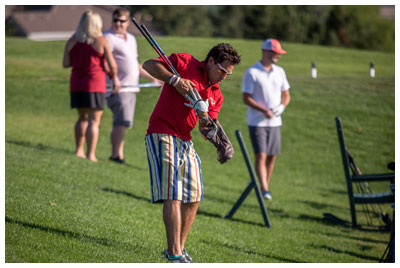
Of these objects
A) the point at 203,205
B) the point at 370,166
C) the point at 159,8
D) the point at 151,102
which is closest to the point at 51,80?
the point at 151,102

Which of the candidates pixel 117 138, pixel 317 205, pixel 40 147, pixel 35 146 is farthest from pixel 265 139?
pixel 35 146

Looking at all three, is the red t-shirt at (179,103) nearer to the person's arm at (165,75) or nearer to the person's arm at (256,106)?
the person's arm at (165,75)

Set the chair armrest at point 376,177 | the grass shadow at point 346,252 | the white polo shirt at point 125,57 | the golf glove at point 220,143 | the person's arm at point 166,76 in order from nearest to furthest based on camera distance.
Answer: the person's arm at point 166,76 → the golf glove at point 220,143 → the grass shadow at point 346,252 → the chair armrest at point 376,177 → the white polo shirt at point 125,57

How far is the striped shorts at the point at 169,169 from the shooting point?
5090 mm

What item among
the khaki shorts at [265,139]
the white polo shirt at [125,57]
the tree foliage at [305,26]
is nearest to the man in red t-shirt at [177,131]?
the khaki shorts at [265,139]

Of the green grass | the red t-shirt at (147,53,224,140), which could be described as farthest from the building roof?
the red t-shirt at (147,53,224,140)

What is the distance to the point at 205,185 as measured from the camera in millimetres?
10797

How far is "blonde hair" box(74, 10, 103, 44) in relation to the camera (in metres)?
8.88

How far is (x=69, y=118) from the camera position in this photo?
1614 cm

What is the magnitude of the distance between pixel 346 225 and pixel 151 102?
31.1 ft

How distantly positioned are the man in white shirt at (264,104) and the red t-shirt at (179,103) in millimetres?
4397

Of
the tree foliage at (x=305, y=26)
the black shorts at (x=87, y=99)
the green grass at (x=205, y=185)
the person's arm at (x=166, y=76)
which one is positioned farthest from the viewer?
the tree foliage at (x=305, y=26)

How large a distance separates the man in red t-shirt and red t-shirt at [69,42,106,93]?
4.14 m

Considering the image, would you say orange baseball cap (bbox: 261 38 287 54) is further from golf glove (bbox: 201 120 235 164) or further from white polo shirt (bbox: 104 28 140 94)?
golf glove (bbox: 201 120 235 164)
